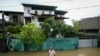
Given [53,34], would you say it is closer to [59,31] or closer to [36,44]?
[59,31]

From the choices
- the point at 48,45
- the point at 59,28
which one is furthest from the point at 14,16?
the point at 48,45

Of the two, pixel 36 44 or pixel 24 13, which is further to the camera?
pixel 24 13

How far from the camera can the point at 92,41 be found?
33188 millimetres

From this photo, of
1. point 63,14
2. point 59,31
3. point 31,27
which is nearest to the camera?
point 31,27

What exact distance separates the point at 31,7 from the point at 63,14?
8887mm

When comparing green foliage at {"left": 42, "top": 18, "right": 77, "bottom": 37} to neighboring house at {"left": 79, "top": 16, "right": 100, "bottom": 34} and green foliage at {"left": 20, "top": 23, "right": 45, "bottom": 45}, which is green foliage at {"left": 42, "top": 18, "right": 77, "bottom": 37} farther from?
neighboring house at {"left": 79, "top": 16, "right": 100, "bottom": 34}

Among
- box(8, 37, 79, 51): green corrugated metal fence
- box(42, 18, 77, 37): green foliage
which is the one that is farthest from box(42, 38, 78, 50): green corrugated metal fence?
box(42, 18, 77, 37): green foliage

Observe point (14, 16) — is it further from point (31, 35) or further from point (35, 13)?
point (31, 35)

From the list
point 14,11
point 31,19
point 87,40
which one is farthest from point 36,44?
point 14,11

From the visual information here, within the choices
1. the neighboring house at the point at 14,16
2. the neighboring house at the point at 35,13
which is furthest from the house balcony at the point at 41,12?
the neighboring house at the point at 14,16

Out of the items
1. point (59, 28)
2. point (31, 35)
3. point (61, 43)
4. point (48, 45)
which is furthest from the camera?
point (59, 28)

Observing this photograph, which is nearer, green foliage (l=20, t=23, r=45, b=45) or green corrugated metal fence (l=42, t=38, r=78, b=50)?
green foliage (l=20, t=23, r=45, b=45)

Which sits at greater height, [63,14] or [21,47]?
[63,14]

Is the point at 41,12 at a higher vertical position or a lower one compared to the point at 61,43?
higher
